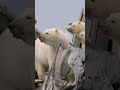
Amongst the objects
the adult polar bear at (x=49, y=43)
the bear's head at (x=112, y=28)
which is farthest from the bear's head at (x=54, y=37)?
the bear's head at (x=112, y=28)

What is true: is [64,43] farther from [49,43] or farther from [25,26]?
[25,26]

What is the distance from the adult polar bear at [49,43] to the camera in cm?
119

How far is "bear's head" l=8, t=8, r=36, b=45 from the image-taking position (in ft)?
2.02

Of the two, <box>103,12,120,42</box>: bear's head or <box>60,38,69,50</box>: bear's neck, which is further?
<box>60,38,69,50</box>: bear's neck

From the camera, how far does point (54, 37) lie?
1.27 m

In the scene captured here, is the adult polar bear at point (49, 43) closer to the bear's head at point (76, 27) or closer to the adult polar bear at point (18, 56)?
the bear's head at point (76, 27)

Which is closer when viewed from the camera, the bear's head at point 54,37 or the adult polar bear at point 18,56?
the adult polar bear at point 18,56

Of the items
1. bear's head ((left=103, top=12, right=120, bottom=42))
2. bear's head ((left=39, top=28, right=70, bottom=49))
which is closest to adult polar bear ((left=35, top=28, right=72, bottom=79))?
bear's head ((left=39, top=28, right=70, bottom=49))

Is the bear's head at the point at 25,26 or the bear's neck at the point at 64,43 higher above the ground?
the bear's head at the point at 25,26

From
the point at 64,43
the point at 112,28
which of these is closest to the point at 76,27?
the point at 64,43

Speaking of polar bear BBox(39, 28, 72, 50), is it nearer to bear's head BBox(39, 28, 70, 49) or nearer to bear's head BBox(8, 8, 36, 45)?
bear's head BBox(39, 28, 70, 49)

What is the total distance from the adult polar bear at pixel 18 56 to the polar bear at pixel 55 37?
546 mm

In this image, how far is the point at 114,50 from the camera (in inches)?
26.9

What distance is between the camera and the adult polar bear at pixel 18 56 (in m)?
0.62
